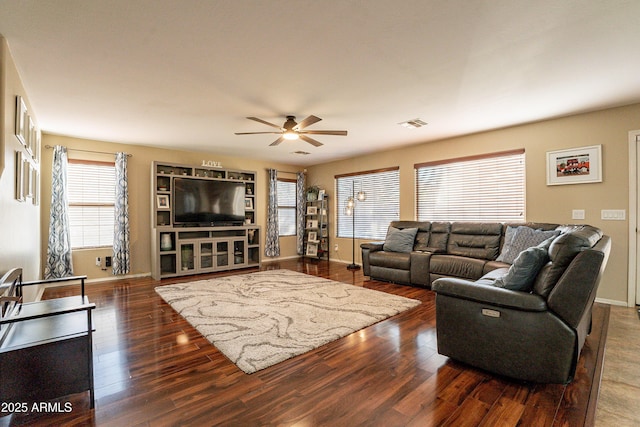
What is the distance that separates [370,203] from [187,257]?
4.02 metres

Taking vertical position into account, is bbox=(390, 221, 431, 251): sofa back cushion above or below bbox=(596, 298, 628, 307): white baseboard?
above

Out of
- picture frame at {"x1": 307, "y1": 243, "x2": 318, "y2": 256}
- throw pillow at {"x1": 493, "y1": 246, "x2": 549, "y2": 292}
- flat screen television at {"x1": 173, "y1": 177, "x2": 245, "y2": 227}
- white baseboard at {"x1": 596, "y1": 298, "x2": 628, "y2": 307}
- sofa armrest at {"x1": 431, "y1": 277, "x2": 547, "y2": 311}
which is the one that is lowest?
white baseboard at {"x1": 596, "y1": 298, "x2": 628, "y2": 307}

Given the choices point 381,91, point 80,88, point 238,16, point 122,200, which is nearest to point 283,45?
point 238,16

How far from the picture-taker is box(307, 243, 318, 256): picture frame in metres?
7.58

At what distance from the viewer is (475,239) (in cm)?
460

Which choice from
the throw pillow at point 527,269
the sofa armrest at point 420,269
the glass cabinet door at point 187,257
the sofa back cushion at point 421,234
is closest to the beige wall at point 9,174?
the glass cabinet door at point 187,257

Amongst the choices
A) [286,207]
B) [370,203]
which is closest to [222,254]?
[286,207]

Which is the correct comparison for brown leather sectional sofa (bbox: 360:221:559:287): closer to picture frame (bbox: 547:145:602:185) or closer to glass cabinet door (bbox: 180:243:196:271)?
picture frame (bbox: 547:145:602:185)

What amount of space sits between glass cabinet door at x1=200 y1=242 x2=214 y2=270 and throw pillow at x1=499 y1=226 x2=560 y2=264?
16.7ft

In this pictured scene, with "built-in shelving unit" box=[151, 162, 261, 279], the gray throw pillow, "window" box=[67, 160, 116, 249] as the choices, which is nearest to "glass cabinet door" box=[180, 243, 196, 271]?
"built-in shelving unit" box=[151, 162, 261, 279]

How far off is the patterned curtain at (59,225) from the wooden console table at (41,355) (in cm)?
349

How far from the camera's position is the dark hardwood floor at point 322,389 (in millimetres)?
1729

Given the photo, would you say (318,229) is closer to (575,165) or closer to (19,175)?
(575,165)

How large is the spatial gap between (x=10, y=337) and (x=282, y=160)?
6.00m
